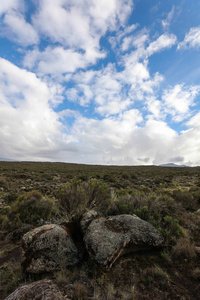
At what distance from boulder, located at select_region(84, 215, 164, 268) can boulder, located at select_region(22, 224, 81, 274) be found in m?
0.50

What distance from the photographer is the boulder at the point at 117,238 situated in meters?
3.17

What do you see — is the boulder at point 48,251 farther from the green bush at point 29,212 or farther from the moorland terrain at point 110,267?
the green bush at point 29,212

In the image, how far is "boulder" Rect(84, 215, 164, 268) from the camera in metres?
3.17

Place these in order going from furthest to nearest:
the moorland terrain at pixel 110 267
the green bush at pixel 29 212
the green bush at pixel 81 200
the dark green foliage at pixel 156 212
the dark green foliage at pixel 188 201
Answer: the dark green foliage at pixel 188 201 → the green bush at pixel 81 200 → the green bush at pixel 29 212 → the dark green foliage at pixel 156 212 → the moorland terrain at pixel 110 267

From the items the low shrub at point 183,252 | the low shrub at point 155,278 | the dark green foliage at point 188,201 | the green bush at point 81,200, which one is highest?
the green bush at point 81,200

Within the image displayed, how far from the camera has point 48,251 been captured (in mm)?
3287

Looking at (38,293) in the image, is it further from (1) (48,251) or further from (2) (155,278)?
(2) (155,278)

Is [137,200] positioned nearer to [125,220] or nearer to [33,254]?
[125,220]

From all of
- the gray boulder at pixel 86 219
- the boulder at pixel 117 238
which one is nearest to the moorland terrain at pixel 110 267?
the boulder at pixel 117 238

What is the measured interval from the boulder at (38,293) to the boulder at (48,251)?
758mm

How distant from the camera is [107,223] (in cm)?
400

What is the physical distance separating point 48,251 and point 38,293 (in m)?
1.07

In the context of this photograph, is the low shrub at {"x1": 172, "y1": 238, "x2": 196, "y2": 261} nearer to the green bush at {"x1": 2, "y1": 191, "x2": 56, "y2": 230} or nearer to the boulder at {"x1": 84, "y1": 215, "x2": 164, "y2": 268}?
the boulder at {"x1": 84, "y1": 215, "x2": 164, "y2": 268}

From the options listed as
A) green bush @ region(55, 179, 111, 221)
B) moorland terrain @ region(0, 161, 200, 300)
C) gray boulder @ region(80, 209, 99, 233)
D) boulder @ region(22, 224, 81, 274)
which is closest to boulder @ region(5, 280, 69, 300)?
moorland terrain @ region(0, 161, 200, 300)
